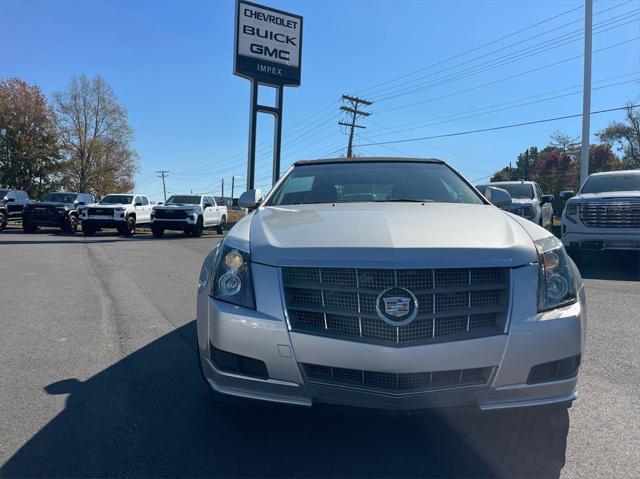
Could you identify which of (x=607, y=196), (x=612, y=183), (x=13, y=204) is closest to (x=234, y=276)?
(x=607, y=196)

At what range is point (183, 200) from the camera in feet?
72.9

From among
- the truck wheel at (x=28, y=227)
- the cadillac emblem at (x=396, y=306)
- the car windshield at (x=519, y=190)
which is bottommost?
the truck wheel at (x=28, y=227)

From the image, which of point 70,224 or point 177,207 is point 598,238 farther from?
point 70,224

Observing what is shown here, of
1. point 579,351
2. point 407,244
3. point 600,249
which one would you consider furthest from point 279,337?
point 600,249

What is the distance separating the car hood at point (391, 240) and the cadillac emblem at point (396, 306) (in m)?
0.14

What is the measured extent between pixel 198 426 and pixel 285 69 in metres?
21.4

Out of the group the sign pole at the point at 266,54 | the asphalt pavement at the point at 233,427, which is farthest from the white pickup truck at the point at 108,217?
the asphalt pavement at the point at 233,427

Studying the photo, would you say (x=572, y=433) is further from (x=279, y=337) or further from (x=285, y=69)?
(x=285, y=69)

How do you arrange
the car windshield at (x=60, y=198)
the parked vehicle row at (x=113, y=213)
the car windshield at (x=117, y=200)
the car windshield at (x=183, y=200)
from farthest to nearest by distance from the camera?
1. the car windshield at (x=60, y=198)
2. the car windshield at (x=117, y=200)
3. the car windshield at (x=183, y=200)
4. the parked vehicle row at (x=113, y=213)

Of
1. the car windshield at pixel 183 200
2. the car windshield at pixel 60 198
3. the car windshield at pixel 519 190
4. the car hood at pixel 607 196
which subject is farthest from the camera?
the car windshield at pixel 60 198

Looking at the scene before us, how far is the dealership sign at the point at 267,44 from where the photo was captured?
2116 centimetres

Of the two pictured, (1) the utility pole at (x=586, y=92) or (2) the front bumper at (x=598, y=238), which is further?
(1) the utility pole at (x=586, y=92)

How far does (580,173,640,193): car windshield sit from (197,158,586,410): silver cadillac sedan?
8.78m

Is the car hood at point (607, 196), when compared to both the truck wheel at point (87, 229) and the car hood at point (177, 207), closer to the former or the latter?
the car hood at point (177, 207)
